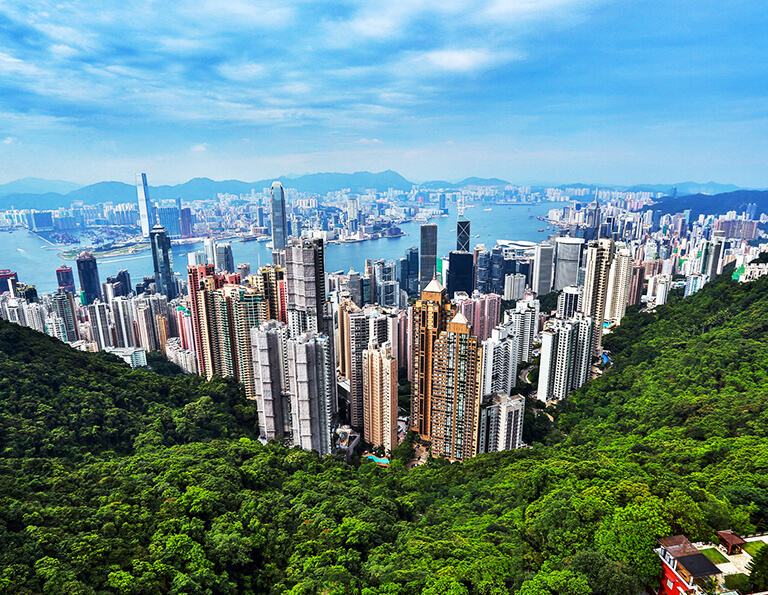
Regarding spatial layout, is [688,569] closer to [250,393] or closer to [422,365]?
[422,365]

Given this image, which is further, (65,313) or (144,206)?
(144,206)

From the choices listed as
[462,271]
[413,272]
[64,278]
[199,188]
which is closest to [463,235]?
[462,271]

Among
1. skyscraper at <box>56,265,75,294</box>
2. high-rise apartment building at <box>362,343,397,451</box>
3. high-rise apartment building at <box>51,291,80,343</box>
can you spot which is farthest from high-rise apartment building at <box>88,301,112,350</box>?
high-rise apartment building at <box>362,343,397,451</box>

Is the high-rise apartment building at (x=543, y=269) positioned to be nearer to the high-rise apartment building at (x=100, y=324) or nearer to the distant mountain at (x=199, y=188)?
the high-rise apartment building at (x=100, y=324)

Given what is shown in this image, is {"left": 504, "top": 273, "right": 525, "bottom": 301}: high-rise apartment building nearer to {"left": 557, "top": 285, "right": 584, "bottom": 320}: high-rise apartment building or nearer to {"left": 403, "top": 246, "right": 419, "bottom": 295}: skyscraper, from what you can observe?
{"left": 403, "top": 246, "right": 419, "bottom": 295}: skyscraper

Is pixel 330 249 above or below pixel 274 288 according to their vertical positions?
below

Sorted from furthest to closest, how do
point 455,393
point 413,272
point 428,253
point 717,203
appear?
point 717,203, point 413,272, point 428,253, point 455,393

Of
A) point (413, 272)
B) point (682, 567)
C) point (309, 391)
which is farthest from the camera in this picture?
point (413, 272)

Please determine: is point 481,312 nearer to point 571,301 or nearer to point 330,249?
point 571,301
